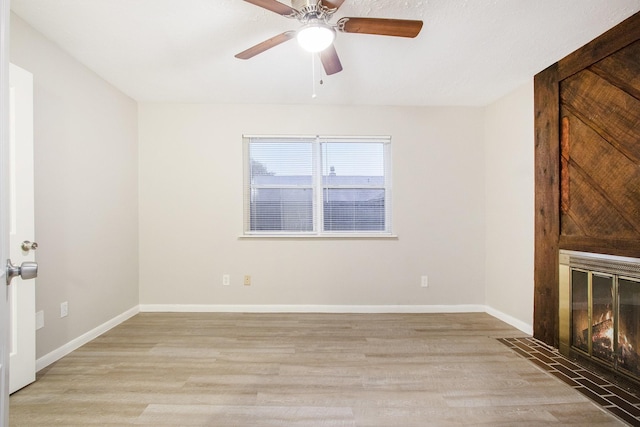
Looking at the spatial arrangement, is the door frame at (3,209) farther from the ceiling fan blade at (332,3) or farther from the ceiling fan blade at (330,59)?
the ceiling fan blade at (330,59)

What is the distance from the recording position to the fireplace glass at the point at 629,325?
6.48 ft

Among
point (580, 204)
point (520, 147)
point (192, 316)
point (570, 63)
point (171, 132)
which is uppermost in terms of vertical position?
point (570, 63)

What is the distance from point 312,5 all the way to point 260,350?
8.02 feet

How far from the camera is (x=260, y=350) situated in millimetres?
2609

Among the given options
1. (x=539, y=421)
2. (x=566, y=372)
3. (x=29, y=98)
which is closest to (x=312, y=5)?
(x=29, y=98)

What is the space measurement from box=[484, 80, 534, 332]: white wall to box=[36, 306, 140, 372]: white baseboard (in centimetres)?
395

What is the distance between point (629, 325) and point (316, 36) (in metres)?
2.62

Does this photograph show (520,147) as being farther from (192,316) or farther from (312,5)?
(192,316)

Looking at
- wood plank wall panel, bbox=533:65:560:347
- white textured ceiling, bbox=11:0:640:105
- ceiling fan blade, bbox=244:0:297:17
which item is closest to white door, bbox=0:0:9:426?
ceiling fan blade, bbox=244:0:297:17

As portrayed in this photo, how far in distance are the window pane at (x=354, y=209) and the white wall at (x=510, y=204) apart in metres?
1.22

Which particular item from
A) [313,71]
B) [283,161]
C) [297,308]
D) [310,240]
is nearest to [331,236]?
[310,240]

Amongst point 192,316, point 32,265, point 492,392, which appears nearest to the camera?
point 32,265

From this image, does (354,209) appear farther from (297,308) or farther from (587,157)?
(587,157)

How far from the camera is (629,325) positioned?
2.02 metres
